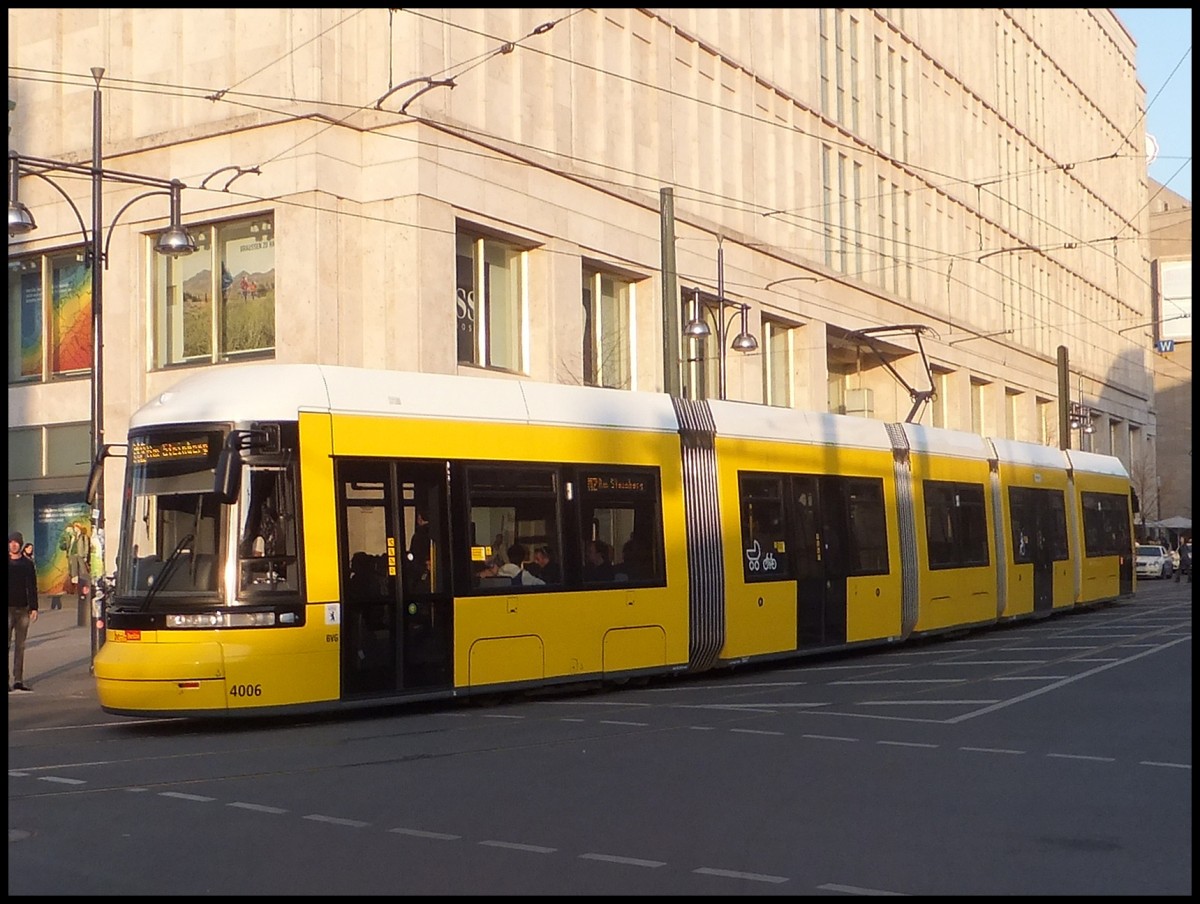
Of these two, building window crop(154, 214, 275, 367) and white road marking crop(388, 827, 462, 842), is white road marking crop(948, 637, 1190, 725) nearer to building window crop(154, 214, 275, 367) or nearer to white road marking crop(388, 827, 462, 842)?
white road marking crop(388, 827, 462, 842)

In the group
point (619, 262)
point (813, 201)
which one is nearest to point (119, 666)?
point (619, 262)

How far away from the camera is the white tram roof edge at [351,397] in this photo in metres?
13.4

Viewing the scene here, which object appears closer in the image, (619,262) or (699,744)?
(699,744)

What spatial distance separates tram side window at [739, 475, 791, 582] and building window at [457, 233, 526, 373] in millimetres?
12149

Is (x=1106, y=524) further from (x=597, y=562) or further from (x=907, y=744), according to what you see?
(x=907, y=744)

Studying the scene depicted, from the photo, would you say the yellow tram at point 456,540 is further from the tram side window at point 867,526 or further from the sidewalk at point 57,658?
the sidewalk at point 57,658

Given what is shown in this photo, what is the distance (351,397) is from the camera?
1381 cm

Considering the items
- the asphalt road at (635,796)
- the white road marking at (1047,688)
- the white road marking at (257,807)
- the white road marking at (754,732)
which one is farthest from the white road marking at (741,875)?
the white road marking at (1047,688)

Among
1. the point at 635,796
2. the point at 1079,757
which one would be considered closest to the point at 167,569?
the point at 635,796

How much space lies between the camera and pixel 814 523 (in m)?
19.8

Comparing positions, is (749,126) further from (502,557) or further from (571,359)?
(502,557)

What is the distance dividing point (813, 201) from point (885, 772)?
35.6 meters

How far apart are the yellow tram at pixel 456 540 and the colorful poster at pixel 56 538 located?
18290 mm

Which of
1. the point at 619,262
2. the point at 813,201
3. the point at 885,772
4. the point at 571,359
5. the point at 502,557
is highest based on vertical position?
the point at 813,201
